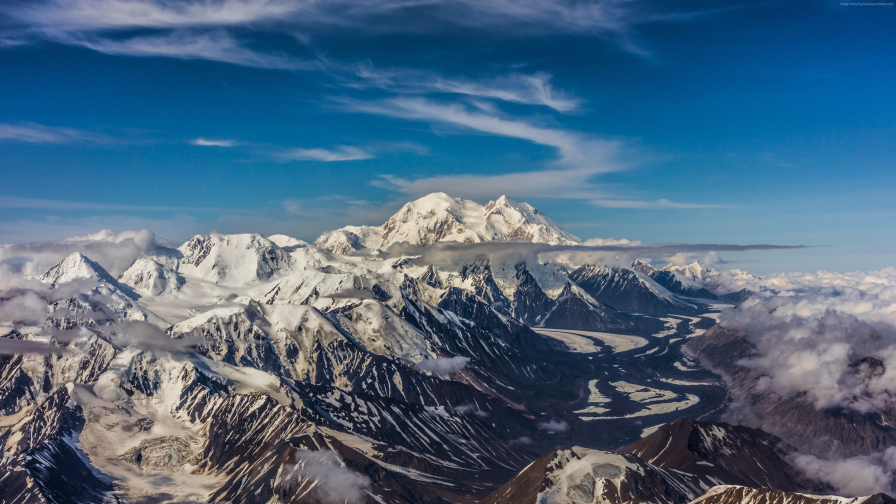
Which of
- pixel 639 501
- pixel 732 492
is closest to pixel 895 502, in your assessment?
pixel 732 492

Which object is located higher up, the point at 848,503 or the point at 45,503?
the point at 848,503

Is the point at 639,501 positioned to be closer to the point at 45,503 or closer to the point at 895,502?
the point at 895,502

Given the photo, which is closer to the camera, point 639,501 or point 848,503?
point 848,503

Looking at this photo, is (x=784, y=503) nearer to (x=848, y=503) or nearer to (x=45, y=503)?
(x=848, y=503)

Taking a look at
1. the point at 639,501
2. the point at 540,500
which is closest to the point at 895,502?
the point at 639,501

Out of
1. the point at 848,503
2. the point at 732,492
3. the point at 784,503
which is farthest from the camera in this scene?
the point at 732,492

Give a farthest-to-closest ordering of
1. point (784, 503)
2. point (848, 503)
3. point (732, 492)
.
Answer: point (732, 492) → point (784, 503) → point (848, 503)
